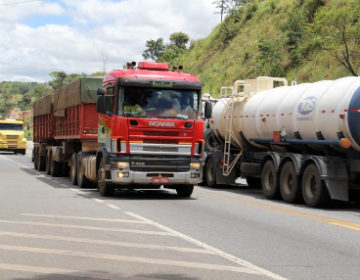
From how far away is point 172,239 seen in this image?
1027 centimetres

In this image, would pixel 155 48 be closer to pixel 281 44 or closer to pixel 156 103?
pixel 281 44

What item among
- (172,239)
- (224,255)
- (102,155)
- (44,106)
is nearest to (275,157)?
(102,155)

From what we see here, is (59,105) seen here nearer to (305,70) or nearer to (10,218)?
(10,218)

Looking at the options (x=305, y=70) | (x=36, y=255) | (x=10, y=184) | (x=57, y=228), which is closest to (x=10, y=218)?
(x=57, y=228)

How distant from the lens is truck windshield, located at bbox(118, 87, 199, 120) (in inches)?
661

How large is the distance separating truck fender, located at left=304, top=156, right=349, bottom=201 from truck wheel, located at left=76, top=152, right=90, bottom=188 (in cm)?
762

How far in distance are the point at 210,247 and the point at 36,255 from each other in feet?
7.81

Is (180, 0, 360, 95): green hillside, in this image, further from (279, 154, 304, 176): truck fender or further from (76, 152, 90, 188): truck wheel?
(279, 154, 304, 176): truck fender

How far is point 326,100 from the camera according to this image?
51.4ft

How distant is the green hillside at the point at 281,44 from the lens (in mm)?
38531

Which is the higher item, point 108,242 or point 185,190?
point 185,190

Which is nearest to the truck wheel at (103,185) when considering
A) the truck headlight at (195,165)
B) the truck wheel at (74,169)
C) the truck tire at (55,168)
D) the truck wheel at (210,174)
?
the truck headlight at (195,165)

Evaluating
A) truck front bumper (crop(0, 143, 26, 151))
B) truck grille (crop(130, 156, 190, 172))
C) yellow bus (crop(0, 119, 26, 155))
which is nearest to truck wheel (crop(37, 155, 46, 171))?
truck grille (crop(130, 156, 190, 172))

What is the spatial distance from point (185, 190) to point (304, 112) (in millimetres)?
3832
